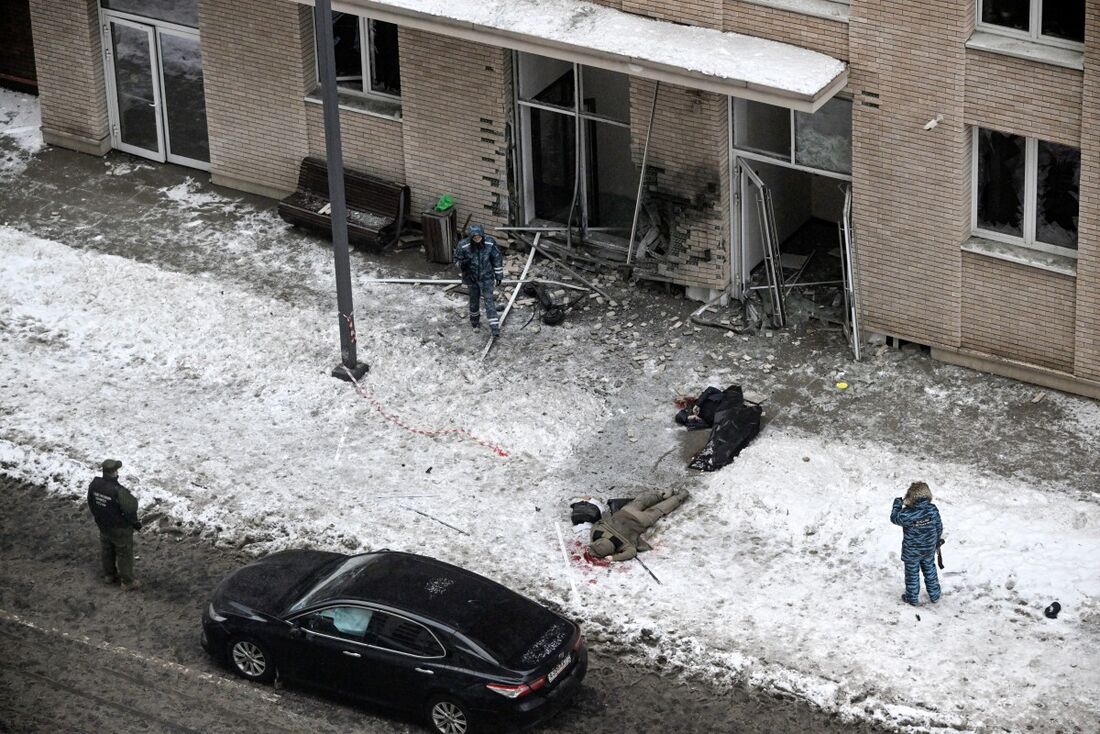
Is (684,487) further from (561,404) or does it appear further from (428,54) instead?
(428,54)

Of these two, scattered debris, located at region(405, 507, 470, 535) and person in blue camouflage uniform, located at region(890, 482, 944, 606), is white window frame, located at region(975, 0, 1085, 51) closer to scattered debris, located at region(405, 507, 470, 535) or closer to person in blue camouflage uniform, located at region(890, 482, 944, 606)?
person in blue camouflage uniform, located at region(890, 482, 944, 606)

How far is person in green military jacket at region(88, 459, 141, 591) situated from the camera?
841 inches

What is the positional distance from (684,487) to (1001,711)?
196 inches

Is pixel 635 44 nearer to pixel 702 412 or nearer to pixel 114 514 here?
pixel 702 412

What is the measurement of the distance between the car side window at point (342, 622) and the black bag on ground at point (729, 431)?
525cm

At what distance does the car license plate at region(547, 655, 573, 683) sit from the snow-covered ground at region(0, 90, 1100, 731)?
4.81 ft

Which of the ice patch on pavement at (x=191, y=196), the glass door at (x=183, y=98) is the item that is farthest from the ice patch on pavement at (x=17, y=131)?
the ice patch on pavement at (x=191, y=196)

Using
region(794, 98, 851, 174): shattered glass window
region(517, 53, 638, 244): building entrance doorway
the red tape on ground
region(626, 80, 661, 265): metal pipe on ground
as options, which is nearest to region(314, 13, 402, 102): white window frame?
region(517, 53, 638, 244): building entrance doorway

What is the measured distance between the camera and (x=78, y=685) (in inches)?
801

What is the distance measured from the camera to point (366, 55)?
92.5 feet

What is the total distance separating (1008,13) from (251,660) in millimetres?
10972

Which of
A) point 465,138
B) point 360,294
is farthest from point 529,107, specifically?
point 360,294

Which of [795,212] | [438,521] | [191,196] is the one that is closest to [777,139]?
[795,212]

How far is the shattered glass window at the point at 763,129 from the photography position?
1008 inches
